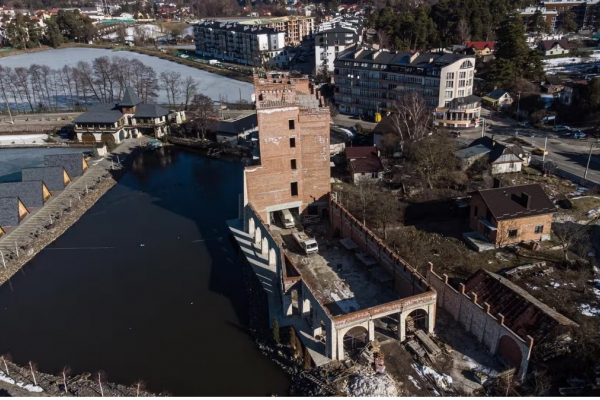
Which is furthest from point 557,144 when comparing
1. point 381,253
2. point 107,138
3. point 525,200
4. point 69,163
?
point 107,138

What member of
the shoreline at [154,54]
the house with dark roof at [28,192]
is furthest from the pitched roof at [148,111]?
the shoreline at [154,54]

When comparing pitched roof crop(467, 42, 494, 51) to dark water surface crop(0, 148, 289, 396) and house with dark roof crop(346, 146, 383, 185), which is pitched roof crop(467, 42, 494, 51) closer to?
house with dark roof crop(346, 146, 383, 185)

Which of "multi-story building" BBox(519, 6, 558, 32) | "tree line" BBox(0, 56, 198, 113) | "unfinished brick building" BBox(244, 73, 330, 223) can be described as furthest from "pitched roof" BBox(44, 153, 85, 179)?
"multi-story building" BBox(519, 6, 558, 32)

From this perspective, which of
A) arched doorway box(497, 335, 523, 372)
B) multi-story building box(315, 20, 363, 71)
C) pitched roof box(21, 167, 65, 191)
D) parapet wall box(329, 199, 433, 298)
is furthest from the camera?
multi-story building box(315, 20, 363, 71)

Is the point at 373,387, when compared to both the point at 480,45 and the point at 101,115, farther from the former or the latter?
the point at 480,45

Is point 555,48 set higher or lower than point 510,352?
higher
